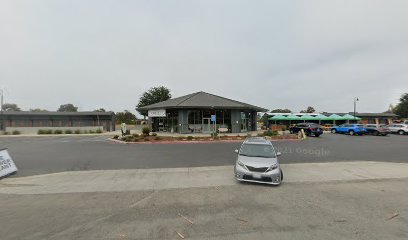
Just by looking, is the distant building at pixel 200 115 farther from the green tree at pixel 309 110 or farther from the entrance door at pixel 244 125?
the green tree at pixel 309 110

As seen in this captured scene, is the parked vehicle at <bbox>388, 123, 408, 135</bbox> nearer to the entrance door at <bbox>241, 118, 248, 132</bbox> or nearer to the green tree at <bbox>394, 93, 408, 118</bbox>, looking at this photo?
the entrance door at <bbox>241, 118, 248, 132</bbox>

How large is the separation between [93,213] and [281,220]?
445cm

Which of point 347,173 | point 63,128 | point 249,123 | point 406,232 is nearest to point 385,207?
point 406,232

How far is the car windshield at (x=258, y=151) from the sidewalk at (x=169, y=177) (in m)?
1.11

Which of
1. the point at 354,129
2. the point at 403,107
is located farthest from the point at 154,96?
the point at 403,107

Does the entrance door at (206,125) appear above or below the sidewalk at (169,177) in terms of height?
above

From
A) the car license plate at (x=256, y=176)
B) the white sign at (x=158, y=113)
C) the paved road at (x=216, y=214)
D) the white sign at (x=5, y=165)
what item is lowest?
the paved road at (x=216, y=214)

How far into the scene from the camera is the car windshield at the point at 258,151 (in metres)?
8.13

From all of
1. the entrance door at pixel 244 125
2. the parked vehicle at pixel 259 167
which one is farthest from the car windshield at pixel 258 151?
the entrance door at pixel 244 125

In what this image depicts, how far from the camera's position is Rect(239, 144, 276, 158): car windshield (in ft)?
26.7

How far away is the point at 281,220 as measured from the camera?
191 inches

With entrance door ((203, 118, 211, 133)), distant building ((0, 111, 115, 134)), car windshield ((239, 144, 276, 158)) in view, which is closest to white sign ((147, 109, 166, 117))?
entrance door ((203, 118, 211, 133))

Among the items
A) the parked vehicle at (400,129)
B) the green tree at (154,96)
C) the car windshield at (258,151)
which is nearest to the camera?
the car windshield at (258,151)

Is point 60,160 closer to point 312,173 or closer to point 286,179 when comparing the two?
point 286,179
